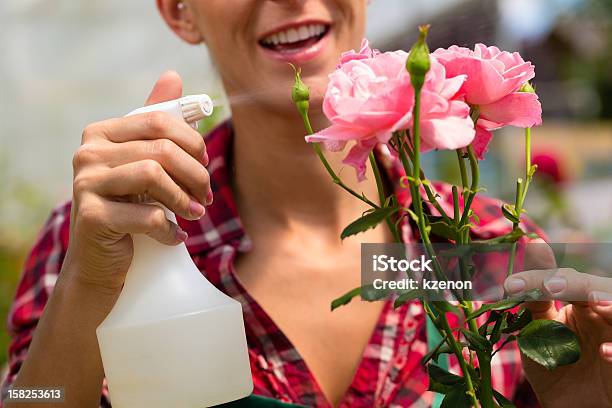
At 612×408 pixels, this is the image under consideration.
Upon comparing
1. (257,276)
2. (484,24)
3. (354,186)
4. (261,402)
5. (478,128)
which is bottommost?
(261,402)

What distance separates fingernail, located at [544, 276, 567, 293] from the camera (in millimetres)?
708

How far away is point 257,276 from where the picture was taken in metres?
1.25

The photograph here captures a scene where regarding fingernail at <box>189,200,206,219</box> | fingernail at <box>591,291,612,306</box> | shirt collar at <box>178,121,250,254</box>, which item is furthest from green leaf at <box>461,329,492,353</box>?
shirt collar at <box>178,121,250,254</box>

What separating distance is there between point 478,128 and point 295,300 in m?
0.60

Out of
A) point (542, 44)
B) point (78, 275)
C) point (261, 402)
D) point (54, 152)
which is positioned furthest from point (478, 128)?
point (542, 44)

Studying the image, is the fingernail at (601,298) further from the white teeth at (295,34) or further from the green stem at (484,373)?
the white teeth at (295,34)

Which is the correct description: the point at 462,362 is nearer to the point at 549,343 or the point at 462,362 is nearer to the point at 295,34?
the point at 549,343

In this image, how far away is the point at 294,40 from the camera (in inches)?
42.3

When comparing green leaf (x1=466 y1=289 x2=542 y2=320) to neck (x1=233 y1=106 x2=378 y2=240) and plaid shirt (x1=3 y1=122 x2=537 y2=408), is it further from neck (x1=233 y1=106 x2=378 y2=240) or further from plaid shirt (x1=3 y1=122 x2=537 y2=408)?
neck (x1=233 y1=106 x2=378 y2=240)

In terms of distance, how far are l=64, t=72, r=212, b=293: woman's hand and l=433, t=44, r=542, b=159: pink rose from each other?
0.25 m

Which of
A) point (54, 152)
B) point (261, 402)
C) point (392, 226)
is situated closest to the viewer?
point (392, 226)

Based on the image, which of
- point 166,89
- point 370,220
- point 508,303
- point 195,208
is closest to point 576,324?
point 508,303

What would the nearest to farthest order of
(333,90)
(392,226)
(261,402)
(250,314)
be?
(333,90) < (392,226) < (261,402) < (250,314)

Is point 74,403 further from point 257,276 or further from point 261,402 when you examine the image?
point 257,276
